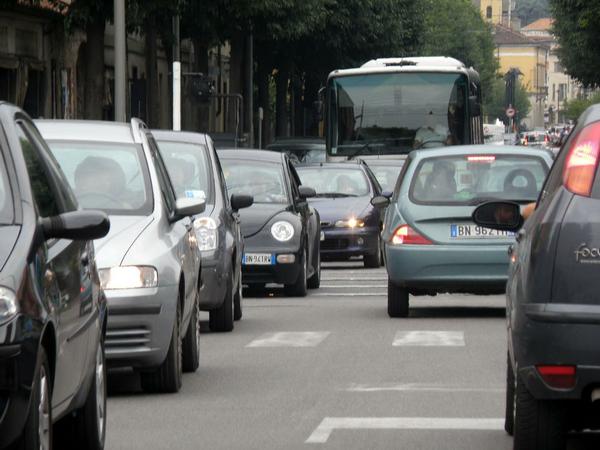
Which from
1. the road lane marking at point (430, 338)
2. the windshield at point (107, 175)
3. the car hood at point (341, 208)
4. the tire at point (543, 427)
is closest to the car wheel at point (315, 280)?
the car hood at point (341, 208)

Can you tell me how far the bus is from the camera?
38406 mm

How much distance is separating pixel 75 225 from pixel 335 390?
437 cm

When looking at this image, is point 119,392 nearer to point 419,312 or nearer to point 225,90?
point 419,312

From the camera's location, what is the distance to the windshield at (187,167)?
55.1ft

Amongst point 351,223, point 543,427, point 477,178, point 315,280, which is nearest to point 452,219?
point 477,178

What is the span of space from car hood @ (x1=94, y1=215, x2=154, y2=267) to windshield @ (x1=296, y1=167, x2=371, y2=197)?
16.8m

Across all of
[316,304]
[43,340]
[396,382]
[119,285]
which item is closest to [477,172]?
[316,304]

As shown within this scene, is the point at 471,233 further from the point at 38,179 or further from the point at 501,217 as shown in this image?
the point at 38,179

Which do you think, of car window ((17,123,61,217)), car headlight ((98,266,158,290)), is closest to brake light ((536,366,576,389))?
car window ((17,123,61,217))

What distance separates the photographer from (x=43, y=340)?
279 inches

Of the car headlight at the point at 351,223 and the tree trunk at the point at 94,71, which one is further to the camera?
the tree trunk at the point at 94,71

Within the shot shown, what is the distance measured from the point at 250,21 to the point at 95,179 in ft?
110

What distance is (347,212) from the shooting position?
27828 millimetres

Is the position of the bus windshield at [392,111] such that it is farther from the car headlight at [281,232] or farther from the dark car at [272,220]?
the car headlight at [281,232]
